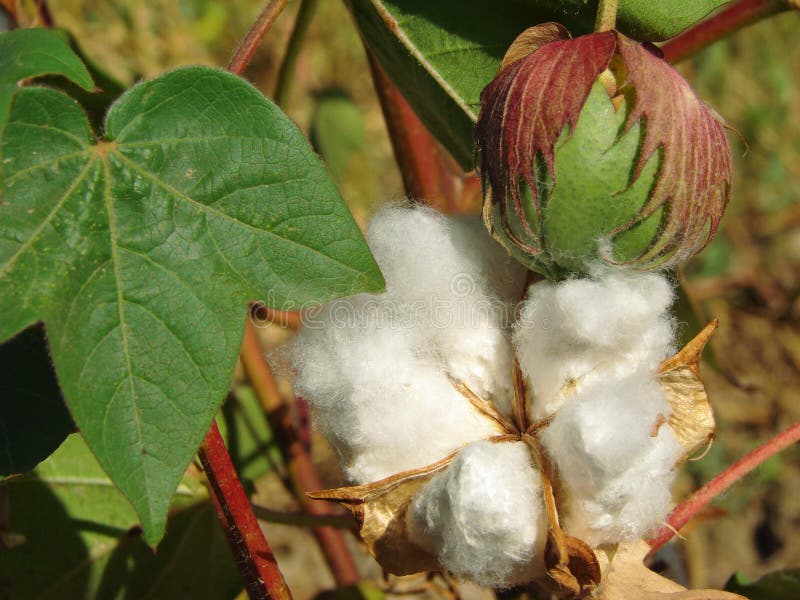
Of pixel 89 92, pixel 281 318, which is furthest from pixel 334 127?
pixel 89 92

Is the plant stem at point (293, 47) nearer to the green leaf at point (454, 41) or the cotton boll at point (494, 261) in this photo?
the green leaf at point (454, 41)

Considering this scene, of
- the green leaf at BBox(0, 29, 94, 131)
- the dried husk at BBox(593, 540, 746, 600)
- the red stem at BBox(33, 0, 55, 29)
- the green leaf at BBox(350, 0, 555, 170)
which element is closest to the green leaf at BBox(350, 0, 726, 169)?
the green leaf at BBox(350, 0, 555, 170)

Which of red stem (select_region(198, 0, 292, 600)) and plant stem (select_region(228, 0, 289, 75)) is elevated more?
plant stem (select_region(228, 0, 289, 75))

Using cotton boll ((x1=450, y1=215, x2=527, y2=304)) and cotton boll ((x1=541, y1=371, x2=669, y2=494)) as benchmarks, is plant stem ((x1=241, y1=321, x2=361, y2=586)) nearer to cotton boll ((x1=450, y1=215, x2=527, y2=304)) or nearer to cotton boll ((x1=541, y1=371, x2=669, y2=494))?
cotton boll ((x1=450, y1=215, x2=527, y2=304))

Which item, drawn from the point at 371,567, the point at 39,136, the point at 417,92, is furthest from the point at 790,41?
the point at 39,136

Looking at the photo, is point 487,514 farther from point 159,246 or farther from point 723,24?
point 723,24

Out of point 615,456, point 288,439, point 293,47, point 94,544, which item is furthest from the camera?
point 288,439

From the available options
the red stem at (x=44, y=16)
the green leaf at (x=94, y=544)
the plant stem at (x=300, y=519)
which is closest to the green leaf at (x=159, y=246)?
the plant stem at (x=300, y=519)
